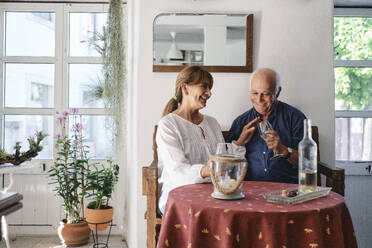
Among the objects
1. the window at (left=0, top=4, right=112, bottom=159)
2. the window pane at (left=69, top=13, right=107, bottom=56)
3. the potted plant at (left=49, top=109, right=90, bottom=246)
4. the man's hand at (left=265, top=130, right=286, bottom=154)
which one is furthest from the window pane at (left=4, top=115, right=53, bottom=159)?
the man's hand at (left=265, top=130, right=286, bottom=154)

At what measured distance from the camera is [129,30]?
3.07 metres

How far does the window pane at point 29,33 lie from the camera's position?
11.1 ft

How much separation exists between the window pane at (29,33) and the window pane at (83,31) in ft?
0.68

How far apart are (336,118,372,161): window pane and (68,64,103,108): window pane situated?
2.39m

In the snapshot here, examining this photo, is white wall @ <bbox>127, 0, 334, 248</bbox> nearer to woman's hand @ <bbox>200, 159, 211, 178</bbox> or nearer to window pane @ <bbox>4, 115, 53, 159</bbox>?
woman's hand @ <bbox>200, 159, 211, 178</bbox>

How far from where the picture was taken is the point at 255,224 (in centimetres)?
121

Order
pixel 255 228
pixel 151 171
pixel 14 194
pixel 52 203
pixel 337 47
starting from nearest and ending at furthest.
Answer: pixel 14 194, pixel 255 228, pixel 151 171, pixel 337 47, pixel 52 203

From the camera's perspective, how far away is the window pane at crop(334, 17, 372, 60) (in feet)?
9.92

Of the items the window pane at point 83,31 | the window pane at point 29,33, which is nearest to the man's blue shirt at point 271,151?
the window pane at point 83,31

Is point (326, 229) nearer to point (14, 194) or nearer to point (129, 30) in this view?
point (14, 194)

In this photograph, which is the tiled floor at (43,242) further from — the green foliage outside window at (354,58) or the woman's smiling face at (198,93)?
the green foliage outside window at (354,58)

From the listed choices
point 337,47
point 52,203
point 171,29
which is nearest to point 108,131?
point 52,203

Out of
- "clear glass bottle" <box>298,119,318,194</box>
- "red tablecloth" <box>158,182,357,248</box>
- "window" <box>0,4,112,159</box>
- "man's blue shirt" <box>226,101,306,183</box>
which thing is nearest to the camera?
"red tablecloth" <box>158,182,357,248</box>

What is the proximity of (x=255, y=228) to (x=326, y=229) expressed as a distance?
0.28 metres
